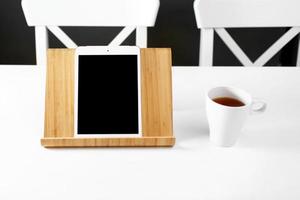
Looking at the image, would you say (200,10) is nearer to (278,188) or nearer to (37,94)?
(37,94)

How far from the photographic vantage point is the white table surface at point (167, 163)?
769 mm

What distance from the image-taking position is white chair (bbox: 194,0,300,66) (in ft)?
4.56

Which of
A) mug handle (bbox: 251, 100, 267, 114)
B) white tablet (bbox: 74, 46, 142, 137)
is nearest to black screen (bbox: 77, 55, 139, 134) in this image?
white tablet (bbox: 74, 46, 142, 137)

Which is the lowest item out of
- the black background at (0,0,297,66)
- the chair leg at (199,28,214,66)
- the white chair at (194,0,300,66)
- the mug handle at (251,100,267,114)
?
the mug handle at (251,100,267,114)

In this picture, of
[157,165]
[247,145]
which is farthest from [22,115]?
[247,145]

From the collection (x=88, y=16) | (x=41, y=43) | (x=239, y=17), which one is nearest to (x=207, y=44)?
(x=239, y=17)

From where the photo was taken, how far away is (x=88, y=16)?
1410 mm

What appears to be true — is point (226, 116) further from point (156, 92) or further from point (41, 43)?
point (41, 43)

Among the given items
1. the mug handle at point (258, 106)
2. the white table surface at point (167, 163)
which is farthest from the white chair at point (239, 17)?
the mug handle at point (258, 106)

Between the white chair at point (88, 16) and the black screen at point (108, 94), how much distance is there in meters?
0.52

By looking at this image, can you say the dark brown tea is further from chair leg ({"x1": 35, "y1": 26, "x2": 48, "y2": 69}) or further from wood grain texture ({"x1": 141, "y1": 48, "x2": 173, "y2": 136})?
chair leg ({"x1": 35, "y1": 26, "x2": 48, "y2": 69})

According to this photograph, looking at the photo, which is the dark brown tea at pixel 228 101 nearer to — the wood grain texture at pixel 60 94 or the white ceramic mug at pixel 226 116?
the white ceramic mug at pixel 226 116

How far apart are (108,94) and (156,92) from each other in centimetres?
8

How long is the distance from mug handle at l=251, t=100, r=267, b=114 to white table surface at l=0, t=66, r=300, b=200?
4cm
